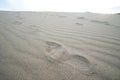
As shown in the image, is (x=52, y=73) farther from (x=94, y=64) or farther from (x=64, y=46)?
(x=64, y=46)

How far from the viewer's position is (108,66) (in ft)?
3.32

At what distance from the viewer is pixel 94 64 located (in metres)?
1.04

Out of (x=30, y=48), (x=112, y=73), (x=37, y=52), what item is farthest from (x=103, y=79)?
(x=30, y=48)

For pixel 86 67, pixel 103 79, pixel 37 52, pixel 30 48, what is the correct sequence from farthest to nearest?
1. pixel 30 48
2. pixel 37 52
3. pixel 86 67
4. pixel 103 79

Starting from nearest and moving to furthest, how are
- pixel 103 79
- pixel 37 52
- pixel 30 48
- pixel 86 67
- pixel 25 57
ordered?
pixel 103 79
pixel 86 67
pixel 25 57
pixel 37 52
pixel 30 48

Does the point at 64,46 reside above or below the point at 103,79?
above

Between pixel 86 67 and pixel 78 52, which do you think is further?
pixel 78 52

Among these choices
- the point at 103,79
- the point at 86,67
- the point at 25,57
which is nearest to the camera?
the point at 103,79

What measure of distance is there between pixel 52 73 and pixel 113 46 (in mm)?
1079

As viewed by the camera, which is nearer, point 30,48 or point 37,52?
point 37,52

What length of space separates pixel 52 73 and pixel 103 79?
1.60 feet

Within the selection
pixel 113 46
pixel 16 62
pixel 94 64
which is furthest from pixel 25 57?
pixel 113 46

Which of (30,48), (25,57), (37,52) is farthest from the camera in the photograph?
(30,48)

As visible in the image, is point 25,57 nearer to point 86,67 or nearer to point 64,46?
point 64,46
